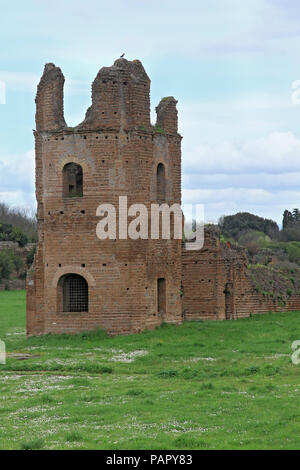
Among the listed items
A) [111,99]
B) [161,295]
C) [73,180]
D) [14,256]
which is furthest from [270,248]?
[111,99]

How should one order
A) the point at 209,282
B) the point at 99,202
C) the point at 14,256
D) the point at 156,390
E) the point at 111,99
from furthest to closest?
1. the point at 14,256
2. the point at 209,282
3. the point at 111,99
4. the point at 99,202
5. the point at 156,390

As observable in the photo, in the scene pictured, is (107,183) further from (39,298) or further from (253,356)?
(253,356)

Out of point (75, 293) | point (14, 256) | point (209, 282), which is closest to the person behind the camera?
point (75, 293)

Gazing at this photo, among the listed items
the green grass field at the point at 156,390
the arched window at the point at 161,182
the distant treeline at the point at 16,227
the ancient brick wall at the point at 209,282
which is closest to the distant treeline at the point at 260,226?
the distant treeline at the point at 16,227

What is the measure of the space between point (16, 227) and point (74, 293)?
43.8 meters

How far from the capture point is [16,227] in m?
67.6

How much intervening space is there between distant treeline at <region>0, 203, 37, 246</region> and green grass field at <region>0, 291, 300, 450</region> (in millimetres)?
39358

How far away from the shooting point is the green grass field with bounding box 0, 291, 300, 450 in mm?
11570

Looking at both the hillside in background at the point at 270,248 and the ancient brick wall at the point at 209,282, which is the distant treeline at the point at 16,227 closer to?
the hillside in background at the point at 270,248

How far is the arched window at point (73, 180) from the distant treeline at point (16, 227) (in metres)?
38.6

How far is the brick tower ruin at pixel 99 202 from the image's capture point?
2405 centimetres

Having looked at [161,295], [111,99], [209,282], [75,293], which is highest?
[111,99]

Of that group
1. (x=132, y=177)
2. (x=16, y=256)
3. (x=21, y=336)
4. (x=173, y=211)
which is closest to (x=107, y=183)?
(x=132, y=177)

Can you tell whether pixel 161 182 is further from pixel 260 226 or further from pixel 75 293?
pixel 260 226
